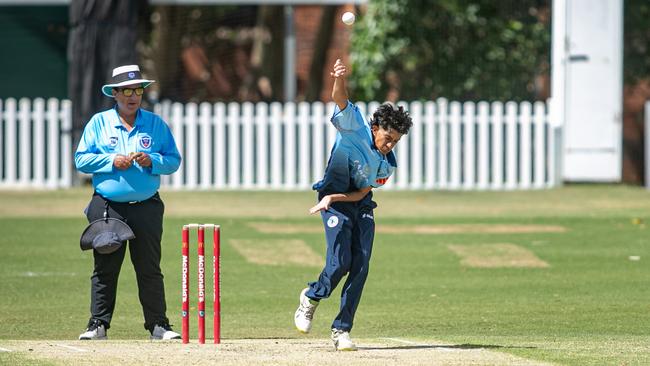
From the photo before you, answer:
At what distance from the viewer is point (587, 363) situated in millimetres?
8719

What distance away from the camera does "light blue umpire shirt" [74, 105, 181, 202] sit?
33.5 feet

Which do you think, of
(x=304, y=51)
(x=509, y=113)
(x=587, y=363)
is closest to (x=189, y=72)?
(x=304, y=51)

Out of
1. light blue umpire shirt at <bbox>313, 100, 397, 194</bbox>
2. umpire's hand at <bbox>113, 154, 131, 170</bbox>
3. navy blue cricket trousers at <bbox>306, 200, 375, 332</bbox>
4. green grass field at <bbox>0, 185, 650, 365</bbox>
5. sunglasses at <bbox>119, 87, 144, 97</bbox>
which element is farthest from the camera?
green grass field at <bbox>0, 185, 650, 365</bbox>

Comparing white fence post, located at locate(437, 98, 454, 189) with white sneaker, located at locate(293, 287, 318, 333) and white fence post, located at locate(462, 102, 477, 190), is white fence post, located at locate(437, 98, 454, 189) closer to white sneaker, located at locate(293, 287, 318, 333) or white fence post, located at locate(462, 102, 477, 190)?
white fence post, located at locate(462, 102, 477, 190)

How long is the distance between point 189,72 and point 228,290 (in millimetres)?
21232

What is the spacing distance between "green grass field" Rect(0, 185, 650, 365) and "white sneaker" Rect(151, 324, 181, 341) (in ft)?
2.28

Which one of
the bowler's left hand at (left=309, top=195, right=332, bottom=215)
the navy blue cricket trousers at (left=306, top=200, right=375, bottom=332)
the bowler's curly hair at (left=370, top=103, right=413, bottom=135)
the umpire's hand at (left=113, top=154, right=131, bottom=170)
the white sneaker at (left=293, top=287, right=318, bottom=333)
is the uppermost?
the bowler's curly hair at (left=370, top=103, right=413, bottom=135)

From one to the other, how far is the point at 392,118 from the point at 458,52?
1705cm

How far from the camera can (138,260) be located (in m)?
10.4

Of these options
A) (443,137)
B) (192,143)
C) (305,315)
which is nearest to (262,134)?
(192,143)

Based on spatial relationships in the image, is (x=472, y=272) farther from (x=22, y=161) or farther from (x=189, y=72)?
(x=189, y=72)

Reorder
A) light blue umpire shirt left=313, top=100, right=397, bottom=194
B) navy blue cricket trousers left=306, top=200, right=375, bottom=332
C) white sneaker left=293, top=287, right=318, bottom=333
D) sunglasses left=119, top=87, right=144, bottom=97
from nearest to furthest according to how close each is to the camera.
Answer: light blue umpire shirt left=313, top=100, right=397, bottom=194 < navy blue cricket trousers left=306, top=200, right=375, bottom=332 < white sneaker left=293, top=287, right=318, bottom=333 < sunglasses left=119, top=87, right=144, bottom=97

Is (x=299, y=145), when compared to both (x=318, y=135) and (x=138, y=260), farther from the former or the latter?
(x=138, y=260)

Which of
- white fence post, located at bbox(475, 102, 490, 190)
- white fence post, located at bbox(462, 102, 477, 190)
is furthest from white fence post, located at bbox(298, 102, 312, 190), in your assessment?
white fence post, located at bbox(475, 102, 490, 190)
